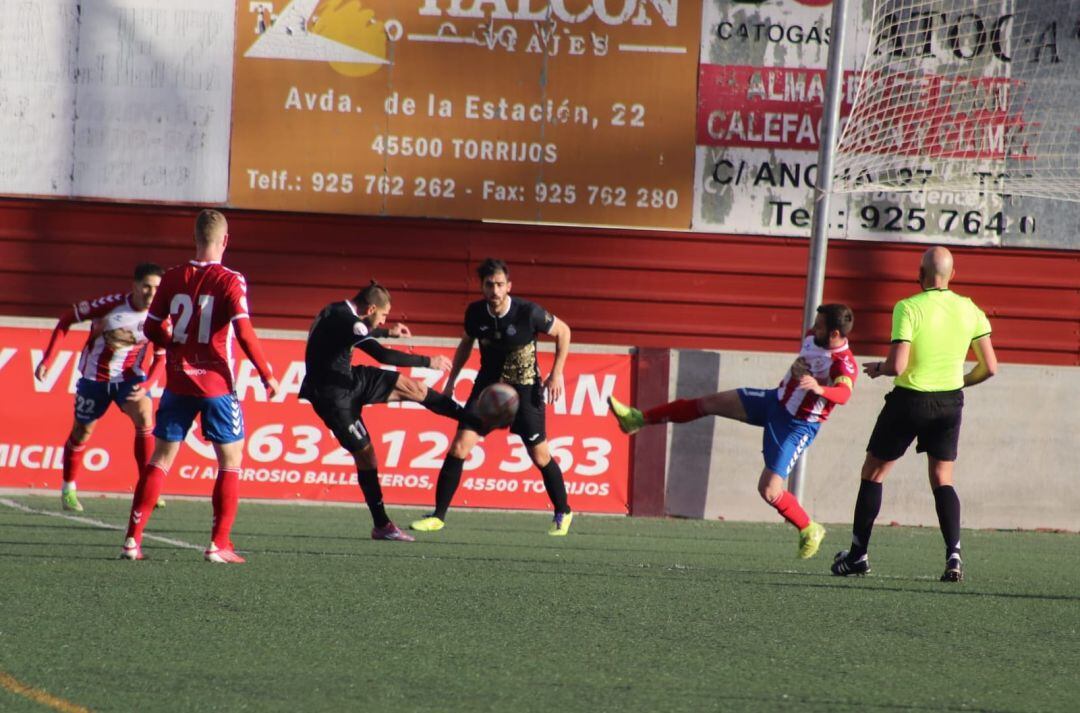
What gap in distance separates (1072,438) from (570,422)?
15.2 ft

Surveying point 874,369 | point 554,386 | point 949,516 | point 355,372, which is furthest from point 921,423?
point 355,372

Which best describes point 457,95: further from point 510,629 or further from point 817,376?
point 510,629

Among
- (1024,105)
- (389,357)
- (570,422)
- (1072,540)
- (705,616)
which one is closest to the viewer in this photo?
(705,616)

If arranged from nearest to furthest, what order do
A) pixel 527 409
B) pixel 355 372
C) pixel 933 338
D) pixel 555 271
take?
pixel 933 338 → pixel 355 372 → pixel 527 409 → pixel 555 271

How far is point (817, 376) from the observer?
9859mm

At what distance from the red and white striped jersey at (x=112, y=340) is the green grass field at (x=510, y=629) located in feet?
7.02

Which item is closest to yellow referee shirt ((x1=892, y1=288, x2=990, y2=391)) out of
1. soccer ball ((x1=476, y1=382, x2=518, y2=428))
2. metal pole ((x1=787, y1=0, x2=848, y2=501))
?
soccer ball ((x1=476, y1=382, x2=518, y2=428))

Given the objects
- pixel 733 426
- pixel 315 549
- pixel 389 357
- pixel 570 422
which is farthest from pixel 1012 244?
pixel 315 549

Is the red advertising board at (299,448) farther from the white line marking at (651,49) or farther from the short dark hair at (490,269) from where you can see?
the white line marking at (651,49)

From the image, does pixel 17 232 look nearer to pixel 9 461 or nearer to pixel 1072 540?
pixel 9 461

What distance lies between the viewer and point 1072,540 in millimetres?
13344

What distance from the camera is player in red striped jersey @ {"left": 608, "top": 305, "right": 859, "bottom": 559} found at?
965 cm

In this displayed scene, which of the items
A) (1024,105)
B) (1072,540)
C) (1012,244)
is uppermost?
(1024,105)

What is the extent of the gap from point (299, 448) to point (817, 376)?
5.85m
